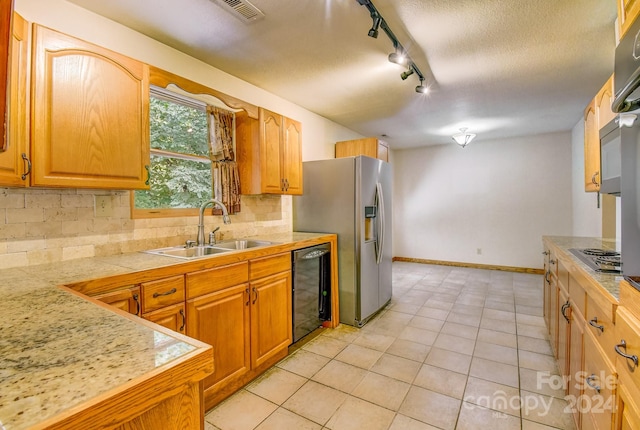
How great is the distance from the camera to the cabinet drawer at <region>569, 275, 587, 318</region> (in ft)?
4.83

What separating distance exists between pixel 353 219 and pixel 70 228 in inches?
88.8

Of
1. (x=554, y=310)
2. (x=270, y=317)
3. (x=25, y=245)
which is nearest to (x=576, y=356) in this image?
(x=554, y=310)

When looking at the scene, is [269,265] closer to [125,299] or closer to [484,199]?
[125,299]

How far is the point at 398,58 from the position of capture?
2465 millimetres

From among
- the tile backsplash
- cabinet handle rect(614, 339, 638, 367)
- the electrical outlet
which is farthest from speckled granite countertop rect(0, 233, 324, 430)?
cabinet handle rect(614, 339, 638, 367)

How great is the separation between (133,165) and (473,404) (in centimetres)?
257

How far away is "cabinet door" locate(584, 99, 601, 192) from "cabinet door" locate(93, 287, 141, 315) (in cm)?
313

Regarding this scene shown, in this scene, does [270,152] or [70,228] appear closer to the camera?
[70,228]

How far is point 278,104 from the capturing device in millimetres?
3471

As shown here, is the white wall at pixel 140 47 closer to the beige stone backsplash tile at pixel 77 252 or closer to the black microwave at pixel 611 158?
the beige stone backsplash tile at pixel 77 252

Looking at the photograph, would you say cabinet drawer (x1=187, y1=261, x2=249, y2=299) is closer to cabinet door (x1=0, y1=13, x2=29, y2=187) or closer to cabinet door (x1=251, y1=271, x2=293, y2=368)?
cabinet door (x1=251, y1=271, x2=293, y2=368)

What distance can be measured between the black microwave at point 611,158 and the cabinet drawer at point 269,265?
82.8 inches

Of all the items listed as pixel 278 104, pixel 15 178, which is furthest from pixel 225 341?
pixel 278 104

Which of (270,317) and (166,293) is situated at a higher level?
(166,293)
